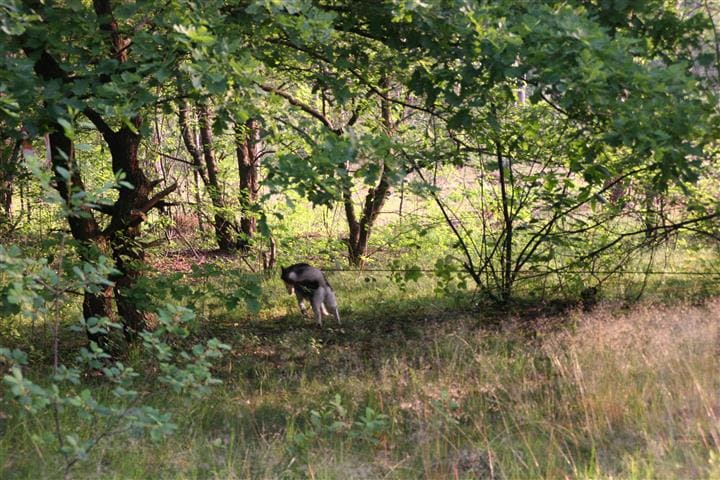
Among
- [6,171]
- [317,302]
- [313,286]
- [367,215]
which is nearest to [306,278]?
[313,286]

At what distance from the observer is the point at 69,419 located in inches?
222

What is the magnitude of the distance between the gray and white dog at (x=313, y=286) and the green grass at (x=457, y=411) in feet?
2.95

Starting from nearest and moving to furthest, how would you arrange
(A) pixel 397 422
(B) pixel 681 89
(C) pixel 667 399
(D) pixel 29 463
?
(D) pixel 29 463 → (B) pixel 681 89 → (C) pixel 667 399 → (A) pixel 397 422

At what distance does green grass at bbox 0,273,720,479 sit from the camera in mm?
4727

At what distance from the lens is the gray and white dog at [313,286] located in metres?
9.45

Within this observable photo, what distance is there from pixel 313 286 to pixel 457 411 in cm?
405

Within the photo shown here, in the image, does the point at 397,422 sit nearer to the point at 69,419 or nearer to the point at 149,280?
the point at 69,419

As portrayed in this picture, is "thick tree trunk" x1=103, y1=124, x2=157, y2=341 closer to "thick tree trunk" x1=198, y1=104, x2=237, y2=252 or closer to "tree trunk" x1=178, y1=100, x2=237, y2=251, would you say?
"thick tree trunk" x1=198, y1=104, x2=237, y2=252

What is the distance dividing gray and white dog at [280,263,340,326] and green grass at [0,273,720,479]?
0.90 m

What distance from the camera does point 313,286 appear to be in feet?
31.3

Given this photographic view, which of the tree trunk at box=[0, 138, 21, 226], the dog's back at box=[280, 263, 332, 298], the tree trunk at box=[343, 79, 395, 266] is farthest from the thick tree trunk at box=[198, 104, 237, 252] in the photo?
the tree trunk at box=[0, 138, 21, 226]

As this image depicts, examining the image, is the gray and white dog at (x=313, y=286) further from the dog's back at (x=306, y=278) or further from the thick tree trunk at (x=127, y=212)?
the thick tree trunk at (x=127, y=212)

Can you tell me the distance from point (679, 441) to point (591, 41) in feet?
9.13

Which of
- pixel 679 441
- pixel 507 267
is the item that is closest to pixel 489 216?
pixel 507 267
